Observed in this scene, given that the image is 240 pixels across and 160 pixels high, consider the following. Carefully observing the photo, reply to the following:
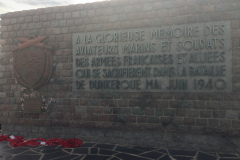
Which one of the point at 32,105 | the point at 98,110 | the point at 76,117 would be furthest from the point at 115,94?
the point at 32,105

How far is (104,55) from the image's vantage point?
5.65 meters

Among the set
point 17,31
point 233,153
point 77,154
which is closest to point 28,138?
point 77,154

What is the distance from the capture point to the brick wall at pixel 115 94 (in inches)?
190

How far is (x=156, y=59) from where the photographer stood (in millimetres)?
5254

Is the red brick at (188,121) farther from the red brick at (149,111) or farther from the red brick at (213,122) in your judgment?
the red brick at (149,111)

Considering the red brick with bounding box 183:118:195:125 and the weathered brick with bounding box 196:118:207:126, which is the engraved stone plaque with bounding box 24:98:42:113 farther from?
the weathered brick with bounding box 196:118:207:126

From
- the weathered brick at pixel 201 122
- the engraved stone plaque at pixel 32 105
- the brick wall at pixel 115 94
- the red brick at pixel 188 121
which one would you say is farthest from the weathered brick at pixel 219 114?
the engraved stone plaque at pixel 32 105

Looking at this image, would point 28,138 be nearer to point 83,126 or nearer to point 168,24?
point 83,126

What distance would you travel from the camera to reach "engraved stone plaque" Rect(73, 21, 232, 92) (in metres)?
4.84

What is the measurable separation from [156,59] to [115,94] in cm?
141

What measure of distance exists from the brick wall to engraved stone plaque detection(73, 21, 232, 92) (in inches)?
6.3

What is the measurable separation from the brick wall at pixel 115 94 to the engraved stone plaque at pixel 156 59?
0.52ft

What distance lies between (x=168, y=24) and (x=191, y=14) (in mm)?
577

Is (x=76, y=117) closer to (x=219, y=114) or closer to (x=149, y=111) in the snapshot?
(x=149, y=111)
